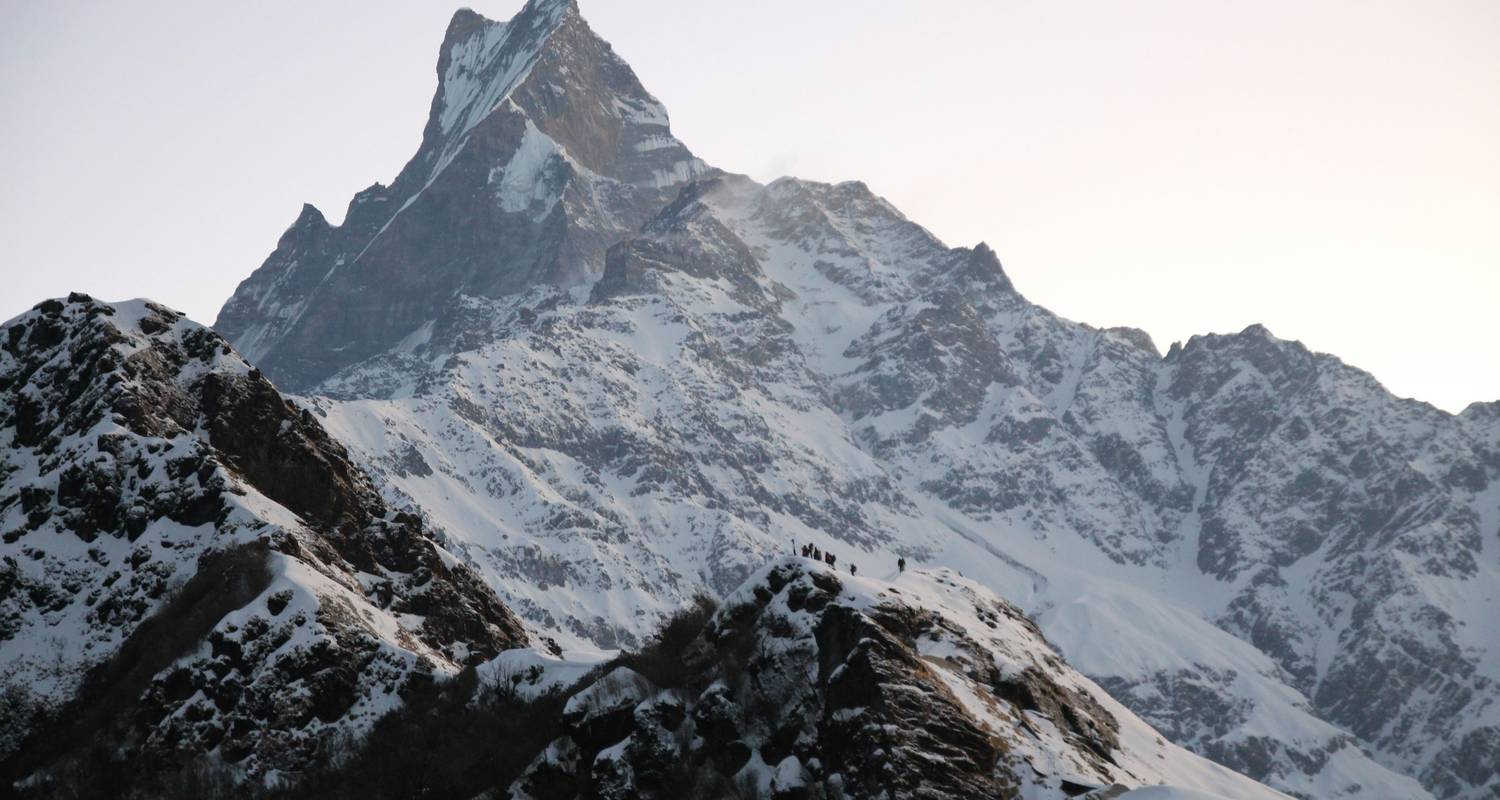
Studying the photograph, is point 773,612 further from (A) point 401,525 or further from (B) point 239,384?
(B) point 239,384

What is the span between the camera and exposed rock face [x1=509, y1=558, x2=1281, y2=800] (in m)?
63.5

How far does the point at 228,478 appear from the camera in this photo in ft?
276

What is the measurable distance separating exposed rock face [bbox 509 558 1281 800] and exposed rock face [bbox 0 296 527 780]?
1266cm

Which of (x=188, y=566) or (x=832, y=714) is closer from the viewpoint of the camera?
(x=832, y=714)

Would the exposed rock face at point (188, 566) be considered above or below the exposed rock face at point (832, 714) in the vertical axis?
below

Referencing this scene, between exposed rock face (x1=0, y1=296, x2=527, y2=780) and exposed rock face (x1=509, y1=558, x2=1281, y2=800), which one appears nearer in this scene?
exposed rock face (x1=509, y1=558, x2=1281, y2=800)

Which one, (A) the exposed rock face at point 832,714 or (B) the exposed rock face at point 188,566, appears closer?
(A) the exposed rock face at point 832,714

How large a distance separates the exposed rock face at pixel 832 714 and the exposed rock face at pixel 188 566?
12663 millimetres

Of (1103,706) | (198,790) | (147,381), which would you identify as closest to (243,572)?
(198,790)

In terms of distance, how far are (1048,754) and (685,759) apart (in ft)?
50.1

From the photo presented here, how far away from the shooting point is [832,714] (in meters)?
65.5

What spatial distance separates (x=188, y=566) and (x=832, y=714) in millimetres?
35652

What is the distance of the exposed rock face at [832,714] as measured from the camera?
6353cm

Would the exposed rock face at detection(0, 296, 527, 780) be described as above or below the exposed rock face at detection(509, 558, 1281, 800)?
below
